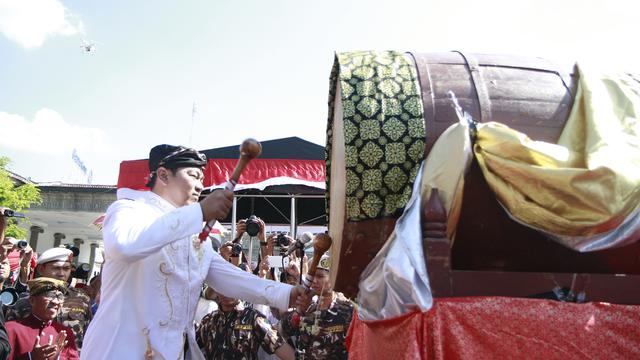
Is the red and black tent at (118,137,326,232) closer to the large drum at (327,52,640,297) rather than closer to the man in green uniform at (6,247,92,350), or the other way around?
the man in green uniform at (6,247,92,350)

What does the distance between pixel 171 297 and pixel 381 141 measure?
120 cm

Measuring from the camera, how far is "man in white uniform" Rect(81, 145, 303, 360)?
7.32ft

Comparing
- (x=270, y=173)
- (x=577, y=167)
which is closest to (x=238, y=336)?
(x=577, y=167)

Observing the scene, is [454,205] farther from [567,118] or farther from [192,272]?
[192,272]

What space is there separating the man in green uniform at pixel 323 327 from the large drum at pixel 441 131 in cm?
176

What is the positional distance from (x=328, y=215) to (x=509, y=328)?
129 cm

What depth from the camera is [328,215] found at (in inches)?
115

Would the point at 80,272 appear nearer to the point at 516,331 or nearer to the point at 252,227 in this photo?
the point at 252,227

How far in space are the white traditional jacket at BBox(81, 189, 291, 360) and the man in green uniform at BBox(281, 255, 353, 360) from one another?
1373 mm

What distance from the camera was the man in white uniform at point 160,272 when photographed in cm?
223

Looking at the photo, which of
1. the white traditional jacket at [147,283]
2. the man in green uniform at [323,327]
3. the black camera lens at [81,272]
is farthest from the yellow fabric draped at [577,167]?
the black camera lens at [81,272]

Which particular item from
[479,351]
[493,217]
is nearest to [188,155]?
[493,217]

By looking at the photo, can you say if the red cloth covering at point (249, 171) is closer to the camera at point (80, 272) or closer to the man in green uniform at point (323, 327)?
the camera at point (80, 272)

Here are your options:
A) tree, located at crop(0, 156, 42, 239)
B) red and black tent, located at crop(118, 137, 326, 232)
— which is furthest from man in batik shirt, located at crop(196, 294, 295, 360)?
tree, located at crop(0, 156, 42, 239)
